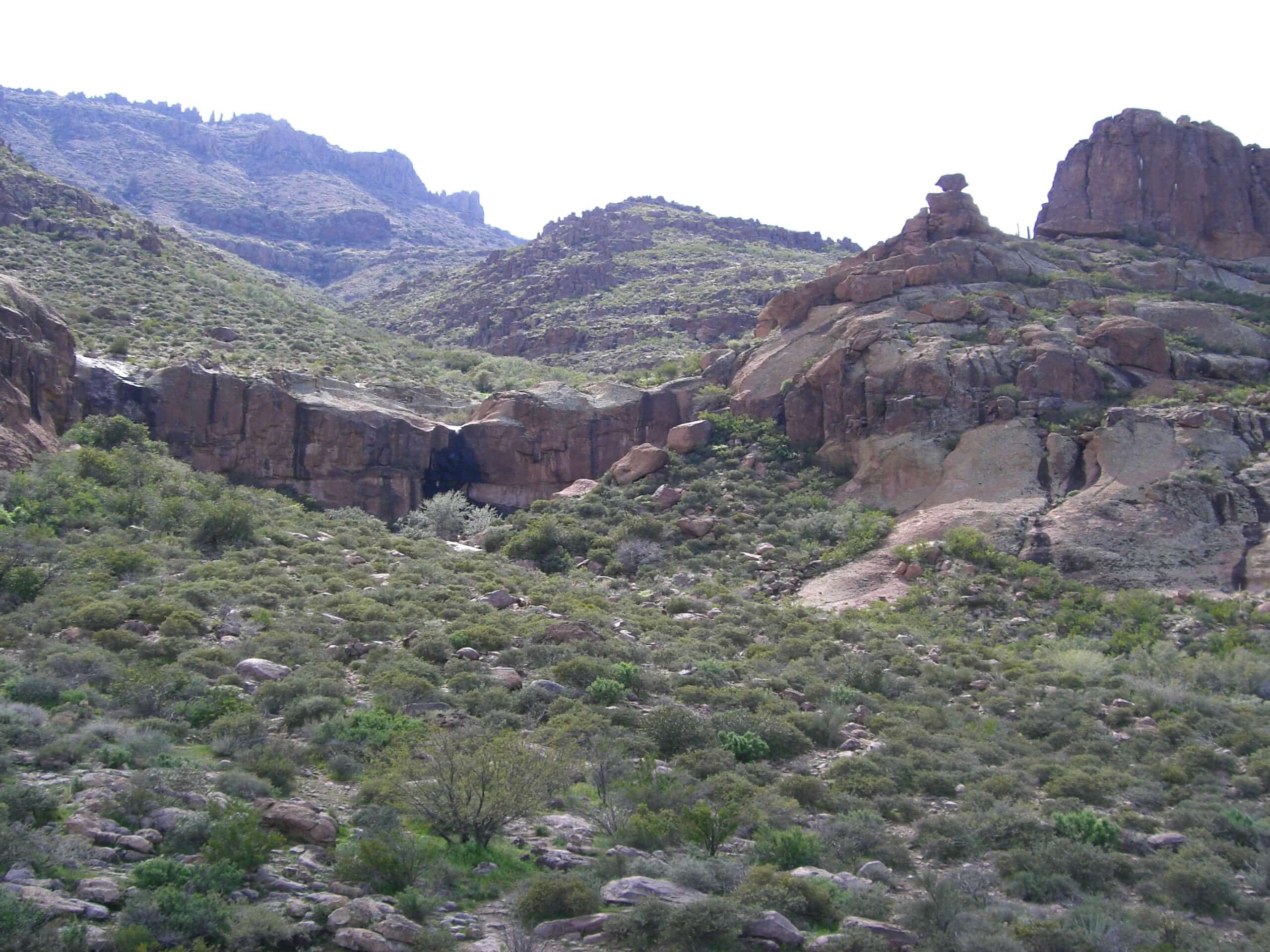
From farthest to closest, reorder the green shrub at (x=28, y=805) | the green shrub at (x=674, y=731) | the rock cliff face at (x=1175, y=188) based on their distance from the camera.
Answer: the rock cliff face at (x=1175, y=188)
the green shrub at (x=674, y=731)
the green shrub at (x=28, y=805)

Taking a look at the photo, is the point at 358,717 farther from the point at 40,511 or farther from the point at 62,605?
the point at 40,511

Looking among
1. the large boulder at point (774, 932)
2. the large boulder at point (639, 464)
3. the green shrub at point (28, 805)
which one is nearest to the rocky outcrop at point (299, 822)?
the green shrub at point (28, 805)

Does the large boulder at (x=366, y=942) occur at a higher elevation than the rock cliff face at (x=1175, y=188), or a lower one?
lower

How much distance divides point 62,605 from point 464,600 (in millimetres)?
7688

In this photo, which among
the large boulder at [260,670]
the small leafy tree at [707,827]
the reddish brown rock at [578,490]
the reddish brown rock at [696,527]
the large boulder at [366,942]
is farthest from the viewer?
the reddish brown rock at [578,490]

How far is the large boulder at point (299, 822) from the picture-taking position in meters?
10.6

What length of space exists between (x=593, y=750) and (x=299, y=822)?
466 centimetres

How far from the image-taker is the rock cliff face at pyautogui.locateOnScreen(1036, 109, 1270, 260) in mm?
44375

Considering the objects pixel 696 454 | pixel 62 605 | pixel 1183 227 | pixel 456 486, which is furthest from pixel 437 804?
pixel 1183 227

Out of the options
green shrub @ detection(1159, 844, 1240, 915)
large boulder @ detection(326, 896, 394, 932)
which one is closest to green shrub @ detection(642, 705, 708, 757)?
large boulder @ detection(326, 896, 394, 932)

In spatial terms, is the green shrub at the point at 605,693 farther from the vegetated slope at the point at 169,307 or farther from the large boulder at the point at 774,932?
the vegetated slope at the point at 169,307

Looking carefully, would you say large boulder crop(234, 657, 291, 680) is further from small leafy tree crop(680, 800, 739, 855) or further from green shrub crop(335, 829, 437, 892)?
small leafy tree crop(680, 800, 739, 855)

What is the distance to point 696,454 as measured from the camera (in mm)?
35250

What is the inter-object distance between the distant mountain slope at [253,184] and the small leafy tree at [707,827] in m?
98.5
